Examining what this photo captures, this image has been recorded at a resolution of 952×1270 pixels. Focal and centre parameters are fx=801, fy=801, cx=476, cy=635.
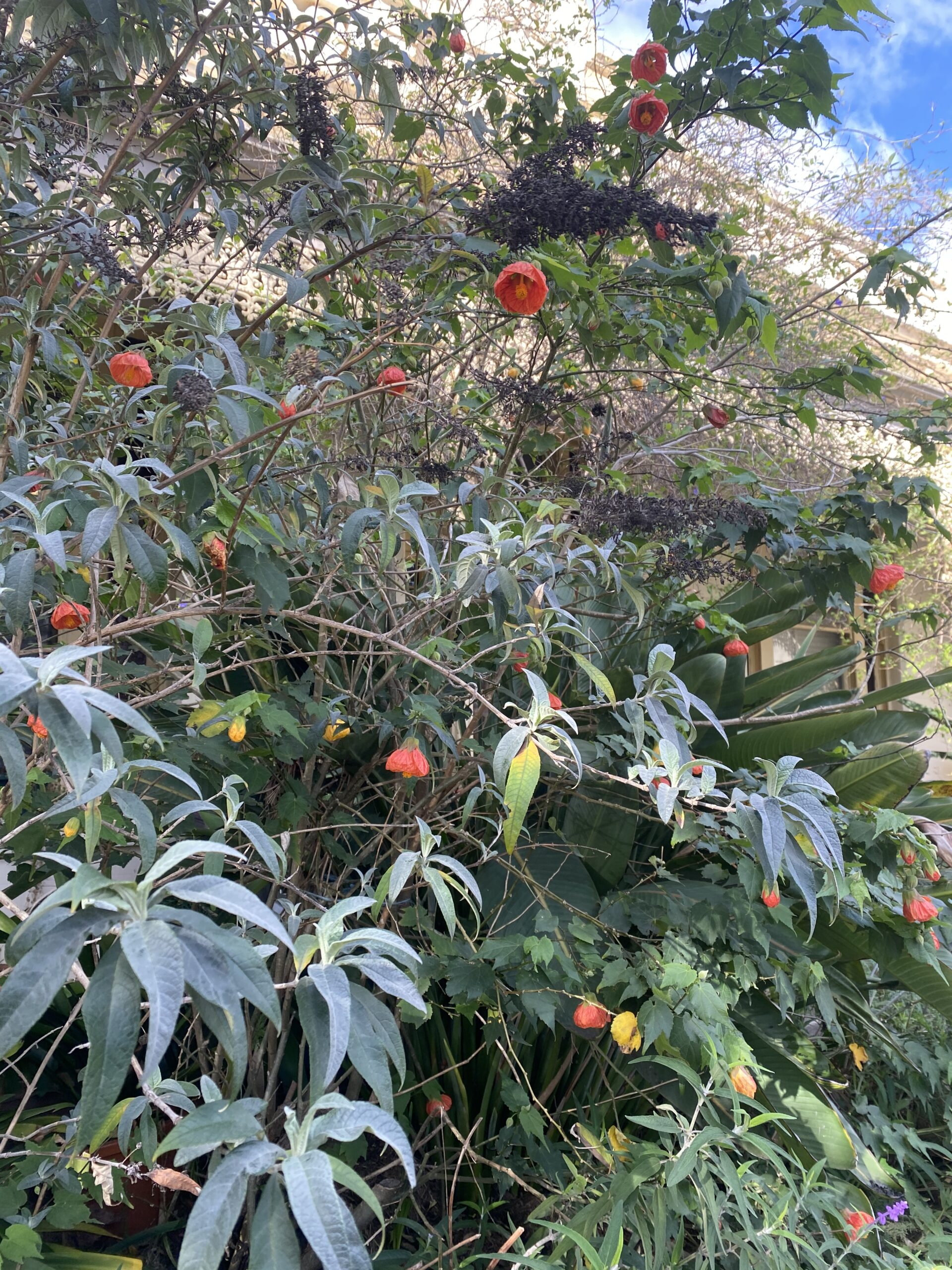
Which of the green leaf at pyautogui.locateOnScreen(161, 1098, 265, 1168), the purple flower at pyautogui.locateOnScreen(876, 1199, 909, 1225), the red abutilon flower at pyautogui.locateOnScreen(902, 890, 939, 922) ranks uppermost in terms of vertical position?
the green leaf at pyautogui.locateOnScreen(161, 1098, 265, 1168)

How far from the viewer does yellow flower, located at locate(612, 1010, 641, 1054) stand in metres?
1.31

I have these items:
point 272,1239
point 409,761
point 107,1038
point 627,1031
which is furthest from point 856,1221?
point 107,1038

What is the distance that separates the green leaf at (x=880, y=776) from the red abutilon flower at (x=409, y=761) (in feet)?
3.80

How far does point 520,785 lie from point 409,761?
1.52 ft

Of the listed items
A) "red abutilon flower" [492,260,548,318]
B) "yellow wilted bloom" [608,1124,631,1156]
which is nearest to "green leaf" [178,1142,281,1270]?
"yellow wilted bloom" [608,1124,631,1156]

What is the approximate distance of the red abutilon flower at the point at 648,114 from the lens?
63.7 inches

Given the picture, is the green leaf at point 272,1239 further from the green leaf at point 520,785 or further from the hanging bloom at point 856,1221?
the hanging bloom at point 856,1221

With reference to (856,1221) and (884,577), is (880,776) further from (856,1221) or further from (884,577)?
(856,1221)

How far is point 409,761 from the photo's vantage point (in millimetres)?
1226

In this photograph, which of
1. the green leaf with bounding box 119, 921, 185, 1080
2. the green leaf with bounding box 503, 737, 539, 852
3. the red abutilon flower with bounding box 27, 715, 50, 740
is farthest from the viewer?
the red abutilon flower with bounding box 27, 715, 50, 740

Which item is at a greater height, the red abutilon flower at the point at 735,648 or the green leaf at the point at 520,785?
the green leaf at the point at 520,785

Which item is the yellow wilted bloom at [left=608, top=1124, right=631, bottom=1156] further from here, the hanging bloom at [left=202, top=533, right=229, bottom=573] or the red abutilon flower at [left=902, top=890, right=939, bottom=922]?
the hanging bloom at [left=202, top=533, right=229, bottom=573]

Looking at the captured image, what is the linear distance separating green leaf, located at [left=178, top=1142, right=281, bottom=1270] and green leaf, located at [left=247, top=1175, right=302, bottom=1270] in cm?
1

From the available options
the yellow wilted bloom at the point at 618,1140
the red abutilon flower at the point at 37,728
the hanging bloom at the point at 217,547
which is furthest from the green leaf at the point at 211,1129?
the yellow wilted bloom at the point at 618,1140
